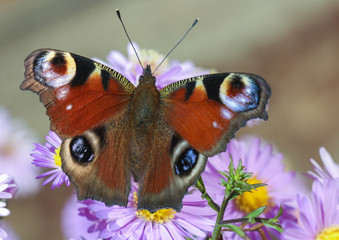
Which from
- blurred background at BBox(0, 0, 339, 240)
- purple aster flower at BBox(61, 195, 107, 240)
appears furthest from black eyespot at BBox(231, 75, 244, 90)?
blurred background at BBox(0, 0, 339, 240)

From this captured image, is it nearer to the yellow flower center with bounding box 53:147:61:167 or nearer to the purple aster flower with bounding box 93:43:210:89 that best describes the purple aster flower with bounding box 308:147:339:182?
the purple aster flower with bounding box 93:43:210:89

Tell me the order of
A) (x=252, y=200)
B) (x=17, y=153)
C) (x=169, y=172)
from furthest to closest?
1. (x=17, y=153)
2. (x=252, y=200)
3. (x=169, y=172)

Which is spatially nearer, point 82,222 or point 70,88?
point 70,88

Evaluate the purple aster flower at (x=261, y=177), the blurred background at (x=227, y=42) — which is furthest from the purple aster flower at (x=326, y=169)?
the blurred background at (x=227, y=42)

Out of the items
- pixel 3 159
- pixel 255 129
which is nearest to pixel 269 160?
pixel 3 159

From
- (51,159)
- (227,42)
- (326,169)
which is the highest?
(227,42)

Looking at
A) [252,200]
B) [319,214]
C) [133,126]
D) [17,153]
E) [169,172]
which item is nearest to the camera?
[319,214]

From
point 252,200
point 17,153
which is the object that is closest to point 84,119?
point 252,200

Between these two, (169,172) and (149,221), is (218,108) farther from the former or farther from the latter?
(149,221)
